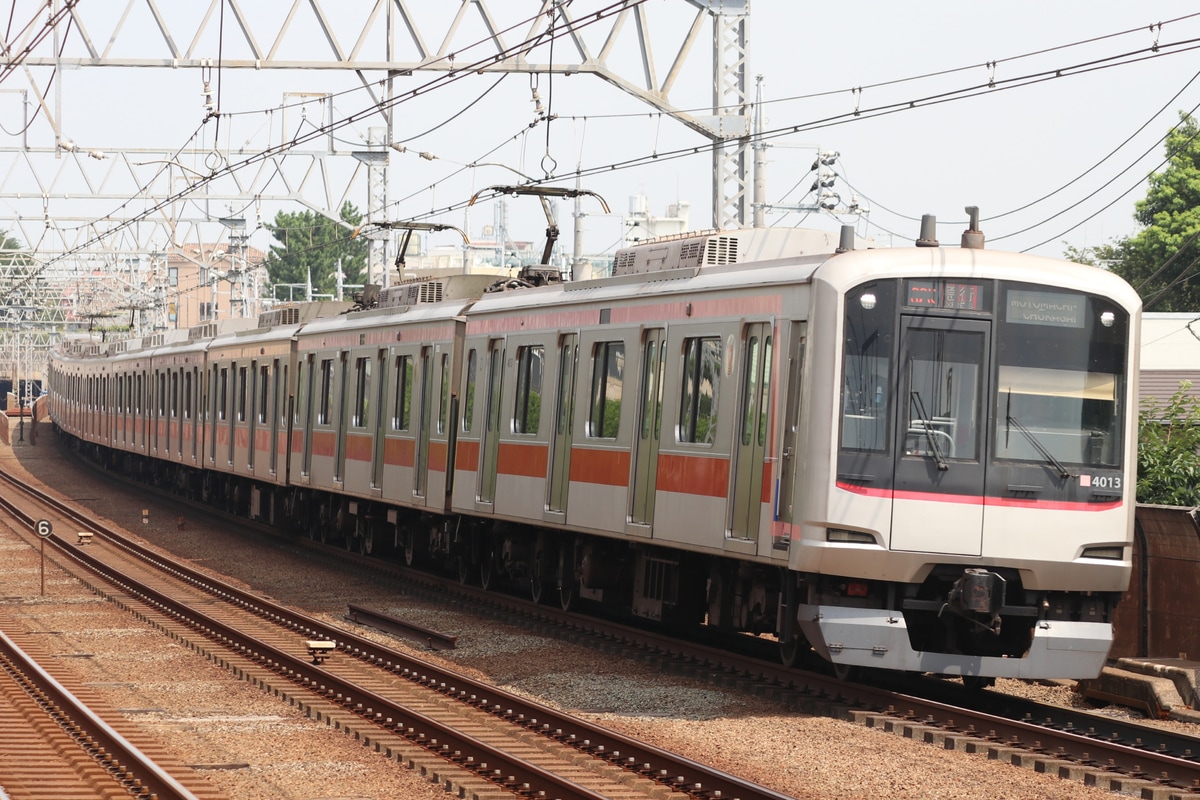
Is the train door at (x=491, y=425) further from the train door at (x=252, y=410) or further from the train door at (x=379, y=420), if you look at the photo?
the train door at (x=252, y=410)

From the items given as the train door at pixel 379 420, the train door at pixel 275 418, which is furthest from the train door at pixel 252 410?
the train door at pixel 379 420

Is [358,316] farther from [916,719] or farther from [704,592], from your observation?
[916,719]

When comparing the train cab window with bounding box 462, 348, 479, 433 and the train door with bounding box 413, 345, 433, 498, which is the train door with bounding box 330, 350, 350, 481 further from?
the train cab window with bounding box 462, 348, 479, 433

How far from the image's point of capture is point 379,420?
72.2ft

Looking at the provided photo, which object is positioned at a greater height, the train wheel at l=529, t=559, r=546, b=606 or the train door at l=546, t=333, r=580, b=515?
the train door at l=546, t=333, r=580, b=515

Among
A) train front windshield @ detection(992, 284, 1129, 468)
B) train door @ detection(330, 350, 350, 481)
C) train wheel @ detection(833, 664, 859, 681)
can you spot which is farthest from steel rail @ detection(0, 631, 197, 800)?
train door @ detection(330, 350, 350, 481)

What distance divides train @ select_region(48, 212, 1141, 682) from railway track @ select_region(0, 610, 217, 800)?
441 centimetres

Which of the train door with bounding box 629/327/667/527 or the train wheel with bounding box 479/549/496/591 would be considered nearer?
the train door with bounding box 629/327/667/527

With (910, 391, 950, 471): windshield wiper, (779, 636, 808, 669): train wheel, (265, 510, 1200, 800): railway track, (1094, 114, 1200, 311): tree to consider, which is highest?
(1094, 114, 1200, 311): tree

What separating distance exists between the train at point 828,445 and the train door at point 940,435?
0.01 meters

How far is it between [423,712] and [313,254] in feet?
332

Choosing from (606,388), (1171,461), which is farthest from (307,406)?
(1171,461)

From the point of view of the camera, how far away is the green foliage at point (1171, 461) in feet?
49.7

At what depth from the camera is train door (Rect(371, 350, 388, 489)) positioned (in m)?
21.8
